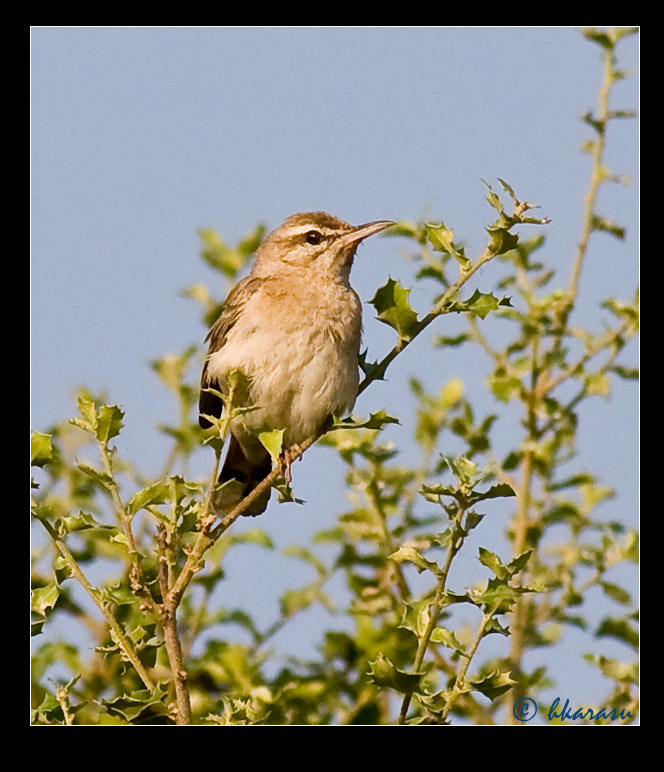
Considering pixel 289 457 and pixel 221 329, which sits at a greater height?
pixel 221 329

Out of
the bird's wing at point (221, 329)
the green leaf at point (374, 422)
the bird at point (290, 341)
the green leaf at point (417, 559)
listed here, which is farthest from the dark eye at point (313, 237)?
the green leaf at point (417, 559)

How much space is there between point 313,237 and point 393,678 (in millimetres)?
3506

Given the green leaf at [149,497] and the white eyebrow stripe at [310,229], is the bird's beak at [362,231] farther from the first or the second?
the green leaf at [149,497]

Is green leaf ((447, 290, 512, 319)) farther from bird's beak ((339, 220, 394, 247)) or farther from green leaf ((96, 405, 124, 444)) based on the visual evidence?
bird's beak ((339, 220, 394, 247))

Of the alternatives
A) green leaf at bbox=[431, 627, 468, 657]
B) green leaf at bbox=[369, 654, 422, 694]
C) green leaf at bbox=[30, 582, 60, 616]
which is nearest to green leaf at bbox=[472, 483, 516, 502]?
green leaf at bbox=[431, 627, 468, 657]

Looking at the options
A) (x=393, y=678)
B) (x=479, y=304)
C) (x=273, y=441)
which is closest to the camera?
(x=393, y=678)

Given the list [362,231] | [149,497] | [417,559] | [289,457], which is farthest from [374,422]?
[362,231]

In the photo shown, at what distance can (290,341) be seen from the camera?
6.06 meters

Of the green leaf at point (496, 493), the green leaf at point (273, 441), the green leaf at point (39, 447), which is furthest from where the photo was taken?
the green leaf at point (273, 441)

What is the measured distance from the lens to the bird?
233 inches

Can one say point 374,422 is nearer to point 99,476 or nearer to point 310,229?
point 99,476

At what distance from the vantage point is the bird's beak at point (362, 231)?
6098mm

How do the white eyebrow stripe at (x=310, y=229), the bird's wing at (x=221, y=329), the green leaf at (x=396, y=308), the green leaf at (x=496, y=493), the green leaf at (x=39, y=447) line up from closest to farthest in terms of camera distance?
the green leaf at (x=496, y=493), the green leaf at (x=39, y=447), the green leaf at (x=396, y=308), the bird's wing at (x=221, y=329), the white eyebrow stripe at (x=310, y=229)

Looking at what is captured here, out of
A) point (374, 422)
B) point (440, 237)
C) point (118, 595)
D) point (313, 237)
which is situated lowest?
point (118, 595)
